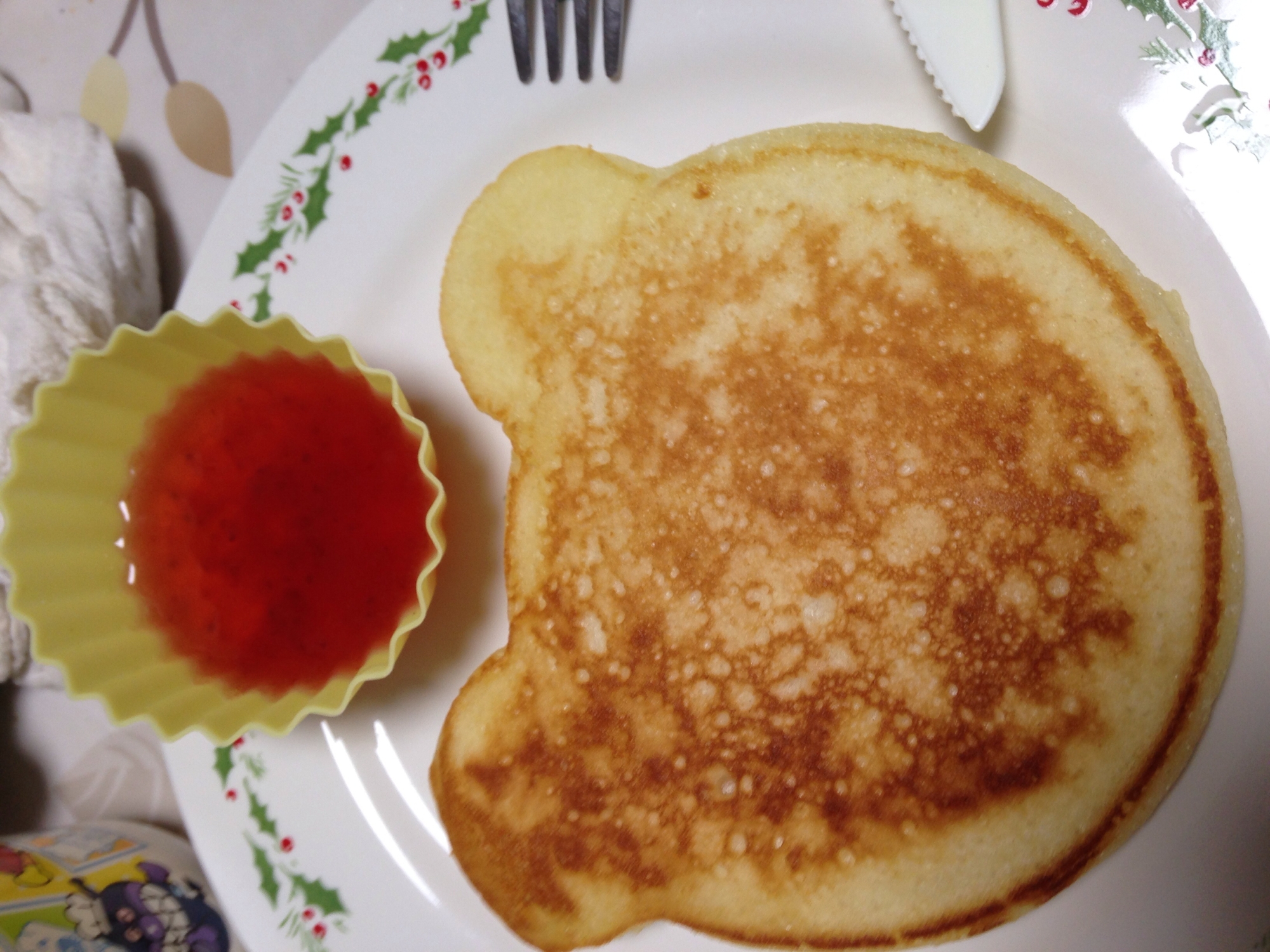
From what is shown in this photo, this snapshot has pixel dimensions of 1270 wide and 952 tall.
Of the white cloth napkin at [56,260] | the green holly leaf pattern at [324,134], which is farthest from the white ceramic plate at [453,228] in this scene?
the white cloth napkin at [56,260]

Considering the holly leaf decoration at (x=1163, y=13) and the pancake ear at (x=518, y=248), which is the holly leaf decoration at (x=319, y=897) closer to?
the pancake ear at (x=518, y=248)

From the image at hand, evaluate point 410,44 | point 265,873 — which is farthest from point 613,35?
point 265,873

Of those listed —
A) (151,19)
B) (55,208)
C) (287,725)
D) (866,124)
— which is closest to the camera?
(287,725)

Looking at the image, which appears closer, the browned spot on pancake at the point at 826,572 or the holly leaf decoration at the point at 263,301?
the browned spot on pancake at the point at 826,572

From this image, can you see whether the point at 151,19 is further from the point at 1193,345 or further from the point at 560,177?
the point at 1193,345

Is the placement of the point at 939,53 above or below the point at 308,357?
above

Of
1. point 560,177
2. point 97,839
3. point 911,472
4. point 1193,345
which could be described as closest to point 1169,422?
point 1193,345

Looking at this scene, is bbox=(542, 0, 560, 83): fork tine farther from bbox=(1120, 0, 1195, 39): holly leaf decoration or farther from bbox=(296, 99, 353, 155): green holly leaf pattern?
bbox=(1120, 0, 1195, 39): holly leaf decoration
